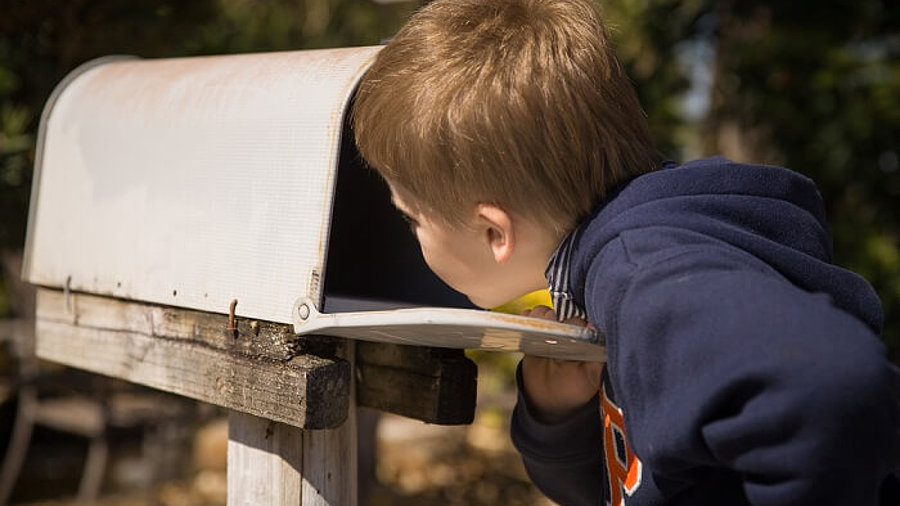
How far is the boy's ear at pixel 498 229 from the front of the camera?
4.24ft

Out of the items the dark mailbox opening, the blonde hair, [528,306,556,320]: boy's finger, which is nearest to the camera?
the blonde hair

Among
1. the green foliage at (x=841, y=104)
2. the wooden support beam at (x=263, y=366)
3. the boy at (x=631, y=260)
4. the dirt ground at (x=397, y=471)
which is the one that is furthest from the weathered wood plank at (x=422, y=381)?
the green foliage at (x=841, y=104)

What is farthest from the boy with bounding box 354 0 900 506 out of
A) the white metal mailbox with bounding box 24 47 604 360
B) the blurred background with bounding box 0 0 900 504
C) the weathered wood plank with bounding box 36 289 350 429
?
the blurred background with bounding box 0 0 900 504

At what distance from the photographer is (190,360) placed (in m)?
1.66

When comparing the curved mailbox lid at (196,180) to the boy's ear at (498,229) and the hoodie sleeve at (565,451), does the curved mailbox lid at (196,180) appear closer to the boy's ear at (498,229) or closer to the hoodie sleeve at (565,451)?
the boy's ear at (498,229)

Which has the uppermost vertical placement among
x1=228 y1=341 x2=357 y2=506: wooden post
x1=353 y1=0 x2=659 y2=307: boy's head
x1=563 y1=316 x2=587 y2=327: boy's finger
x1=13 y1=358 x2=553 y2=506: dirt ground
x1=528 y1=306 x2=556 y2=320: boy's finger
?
x1=353 y1=0 x2=659 y2=307: boy's head

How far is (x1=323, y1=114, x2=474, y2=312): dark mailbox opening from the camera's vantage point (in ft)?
6.80

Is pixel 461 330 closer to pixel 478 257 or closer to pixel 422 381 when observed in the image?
pixel 478 257

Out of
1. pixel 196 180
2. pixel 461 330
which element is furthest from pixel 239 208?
pixel 461 330

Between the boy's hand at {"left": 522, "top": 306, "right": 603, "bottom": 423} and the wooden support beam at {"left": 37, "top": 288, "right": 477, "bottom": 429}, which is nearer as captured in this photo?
the wooden support beam at {"left": 37, "top": 288, "right": 477, "bottom": 429}

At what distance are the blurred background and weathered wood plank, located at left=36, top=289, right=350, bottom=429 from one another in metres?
1.32

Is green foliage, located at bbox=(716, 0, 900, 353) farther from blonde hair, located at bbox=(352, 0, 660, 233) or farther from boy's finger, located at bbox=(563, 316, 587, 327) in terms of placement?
boy's finger, located at bbox=(563, 316, 587, 327)

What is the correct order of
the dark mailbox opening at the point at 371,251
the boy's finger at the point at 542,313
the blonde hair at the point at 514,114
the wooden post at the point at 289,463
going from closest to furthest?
the blonde hair at the point at 514,114
the boy's finger at the point at 542,313
the wooden post at the point at 289,463
the dark mailbox opening at the point at 371,251

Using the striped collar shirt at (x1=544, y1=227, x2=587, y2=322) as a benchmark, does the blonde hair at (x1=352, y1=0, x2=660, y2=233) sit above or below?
above
